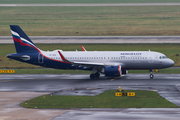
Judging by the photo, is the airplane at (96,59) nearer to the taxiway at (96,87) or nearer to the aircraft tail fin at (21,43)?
the aircraft tail fin at (21,43)

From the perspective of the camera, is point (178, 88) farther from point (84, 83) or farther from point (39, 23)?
point (39, 23)

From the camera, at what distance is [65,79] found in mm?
46188

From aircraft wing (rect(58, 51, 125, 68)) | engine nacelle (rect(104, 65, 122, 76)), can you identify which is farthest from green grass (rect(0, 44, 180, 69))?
engine nacelle (rect(104, 65, 122, 76))

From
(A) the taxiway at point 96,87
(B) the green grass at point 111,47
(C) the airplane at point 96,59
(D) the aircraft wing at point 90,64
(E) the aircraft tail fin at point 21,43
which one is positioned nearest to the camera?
(A) the taxiway at point 96,87

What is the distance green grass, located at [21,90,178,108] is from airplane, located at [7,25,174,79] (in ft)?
41.2

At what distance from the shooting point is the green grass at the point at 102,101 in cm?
2783

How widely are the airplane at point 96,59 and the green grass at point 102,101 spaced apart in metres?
12.6

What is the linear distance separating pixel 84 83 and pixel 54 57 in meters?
8.54

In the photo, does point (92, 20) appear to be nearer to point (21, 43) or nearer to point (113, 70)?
point (21, 43)

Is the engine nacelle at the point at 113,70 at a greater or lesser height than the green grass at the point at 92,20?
lesser

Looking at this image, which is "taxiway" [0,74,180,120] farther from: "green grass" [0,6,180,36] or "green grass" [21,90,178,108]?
"green grass" [0,6,180,36]

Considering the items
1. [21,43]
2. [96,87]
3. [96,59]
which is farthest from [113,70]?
[21,43]

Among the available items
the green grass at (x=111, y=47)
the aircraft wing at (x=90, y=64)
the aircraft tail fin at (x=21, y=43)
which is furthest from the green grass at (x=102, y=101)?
the green grass at (x=111, y=47)

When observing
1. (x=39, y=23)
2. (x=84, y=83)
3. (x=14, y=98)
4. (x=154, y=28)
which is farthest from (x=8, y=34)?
(x=14, y=98)
